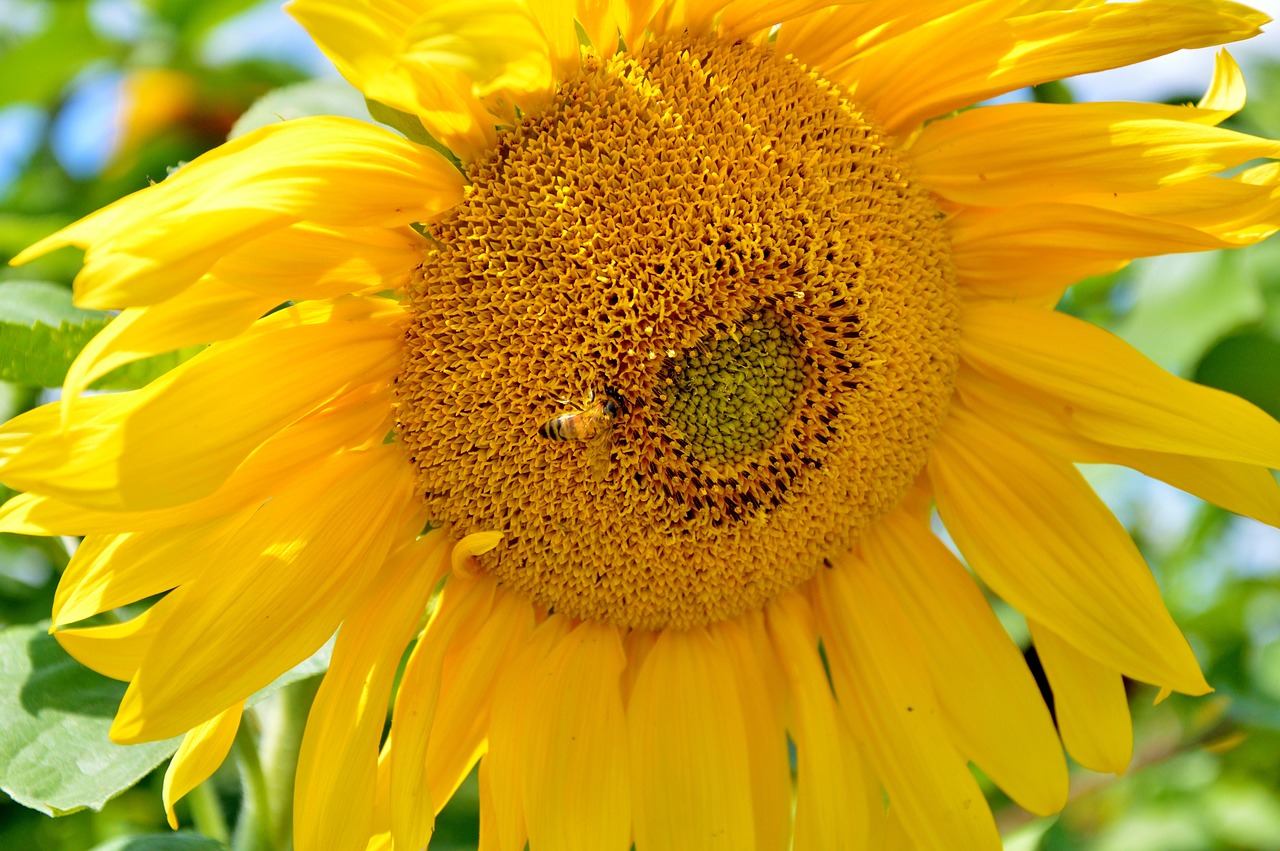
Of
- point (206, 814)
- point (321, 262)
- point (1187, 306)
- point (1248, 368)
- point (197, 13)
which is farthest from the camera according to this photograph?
point (197, 13)

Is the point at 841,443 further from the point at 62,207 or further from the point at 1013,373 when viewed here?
the point at 62,207

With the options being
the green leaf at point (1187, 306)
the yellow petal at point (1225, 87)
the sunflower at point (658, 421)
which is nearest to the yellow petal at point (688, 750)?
the sunflower at point (658, 421)

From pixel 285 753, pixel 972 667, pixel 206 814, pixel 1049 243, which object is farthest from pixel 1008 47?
pixel 206 814

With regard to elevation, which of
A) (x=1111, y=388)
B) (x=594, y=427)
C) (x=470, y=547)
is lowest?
(x=1111, y=388)

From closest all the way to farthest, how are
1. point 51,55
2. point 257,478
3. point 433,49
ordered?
point 433,49 → point 257,478 → point 51,55

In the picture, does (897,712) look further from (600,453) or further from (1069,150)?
(1069,150)

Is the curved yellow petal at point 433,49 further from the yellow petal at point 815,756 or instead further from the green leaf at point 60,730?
the yellow petal at point 815,756

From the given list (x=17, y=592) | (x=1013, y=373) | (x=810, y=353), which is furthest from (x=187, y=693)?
(x=17, y=592)
